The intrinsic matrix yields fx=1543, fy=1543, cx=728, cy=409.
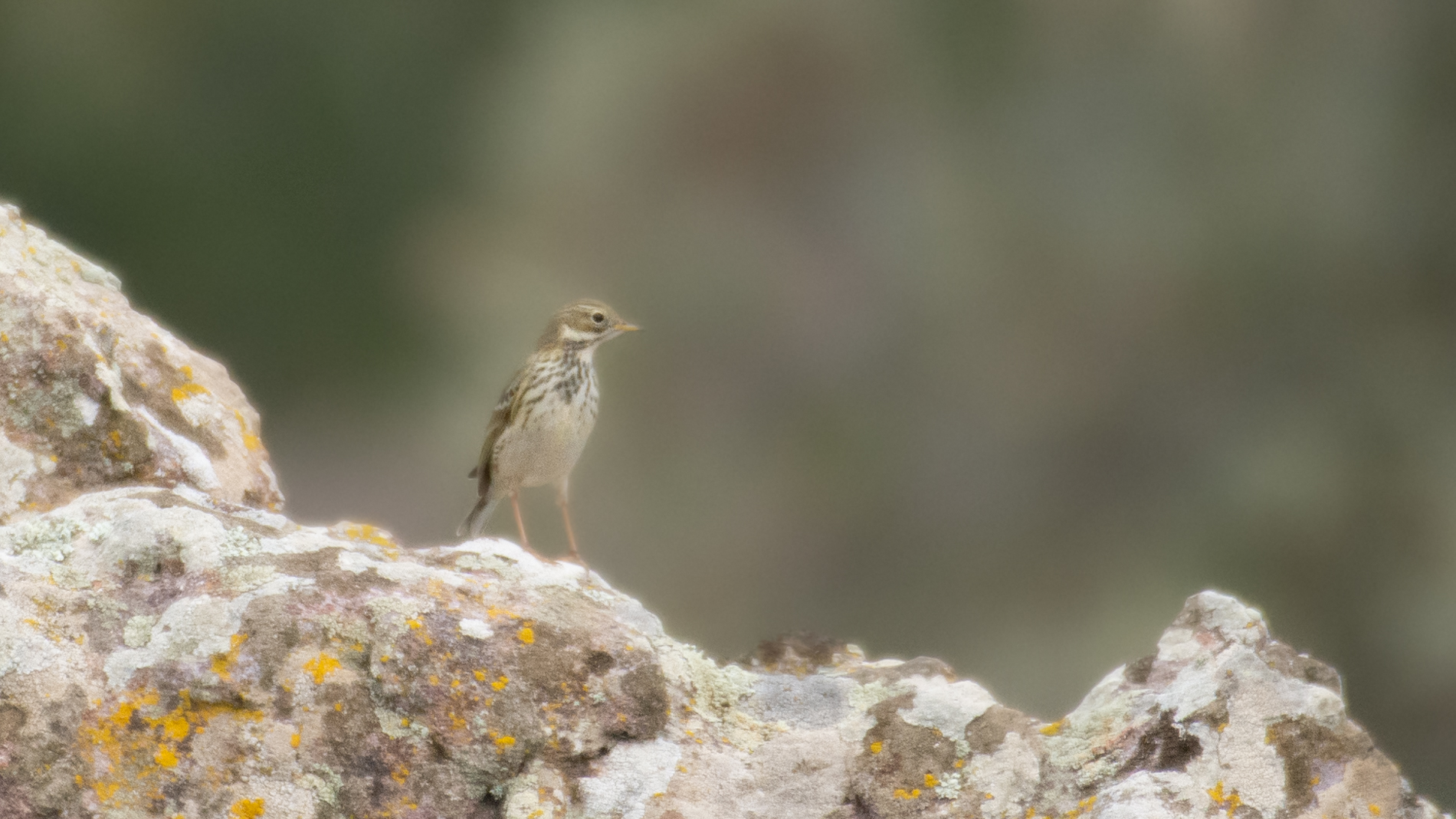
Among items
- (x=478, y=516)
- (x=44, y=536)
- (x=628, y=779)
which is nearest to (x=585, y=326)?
(x=478, y=516)

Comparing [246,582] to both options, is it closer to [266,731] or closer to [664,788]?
[266,731]

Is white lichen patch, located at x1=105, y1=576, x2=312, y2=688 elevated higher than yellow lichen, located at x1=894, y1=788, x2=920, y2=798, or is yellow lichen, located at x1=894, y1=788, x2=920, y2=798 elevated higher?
white lichen patch, located at x1=105, y1=576, x2=312, y2=688

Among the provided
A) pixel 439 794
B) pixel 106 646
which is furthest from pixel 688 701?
pixel 106 646

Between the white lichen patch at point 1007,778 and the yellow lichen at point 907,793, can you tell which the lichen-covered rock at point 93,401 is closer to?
the yellow lichen at point 907,793

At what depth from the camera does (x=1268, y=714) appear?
3.66 metres

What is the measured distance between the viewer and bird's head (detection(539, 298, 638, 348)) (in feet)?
26.0

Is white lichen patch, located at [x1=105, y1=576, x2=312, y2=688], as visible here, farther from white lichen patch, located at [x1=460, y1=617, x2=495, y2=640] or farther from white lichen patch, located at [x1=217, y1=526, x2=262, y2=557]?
white lichen patch, located at [x1=460, y1=617, x2=495, y2=640]

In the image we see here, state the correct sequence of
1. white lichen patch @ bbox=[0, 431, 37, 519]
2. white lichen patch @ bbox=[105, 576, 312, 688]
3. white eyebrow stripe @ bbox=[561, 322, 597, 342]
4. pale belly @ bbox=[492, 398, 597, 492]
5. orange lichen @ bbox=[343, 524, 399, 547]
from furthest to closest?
white eyebrow stripe @ bbox=[561, 322, 597, 342]
pale belly @ bbox=[492, 398, 597, 492]
orange lichen @ bbox=[343, 524, 399, 547]
white lichen patch @ bbox=[0, 431, 37, 519]
white lichen patch @ bbox=[105, 576, 312, 688]

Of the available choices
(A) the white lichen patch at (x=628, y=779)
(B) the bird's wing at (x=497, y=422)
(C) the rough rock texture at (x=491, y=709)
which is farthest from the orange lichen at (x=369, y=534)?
(B) the bird's wing at (x=497, y=422)

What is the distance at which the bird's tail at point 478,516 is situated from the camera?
8.32 m

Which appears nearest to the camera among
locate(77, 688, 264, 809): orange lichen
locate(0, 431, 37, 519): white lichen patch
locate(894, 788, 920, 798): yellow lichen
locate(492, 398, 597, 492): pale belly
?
locate(77, 688, 264, 809): orange lichen

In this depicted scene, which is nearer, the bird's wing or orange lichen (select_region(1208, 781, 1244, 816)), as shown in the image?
orange lichen (select_region(1208, 781, 1244, 816))

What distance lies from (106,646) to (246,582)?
1.19 feet

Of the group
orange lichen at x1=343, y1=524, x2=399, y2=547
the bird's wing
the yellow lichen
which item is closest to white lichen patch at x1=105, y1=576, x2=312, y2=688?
orange lichen at x1=343, y1=524, x2=399, y2=547
